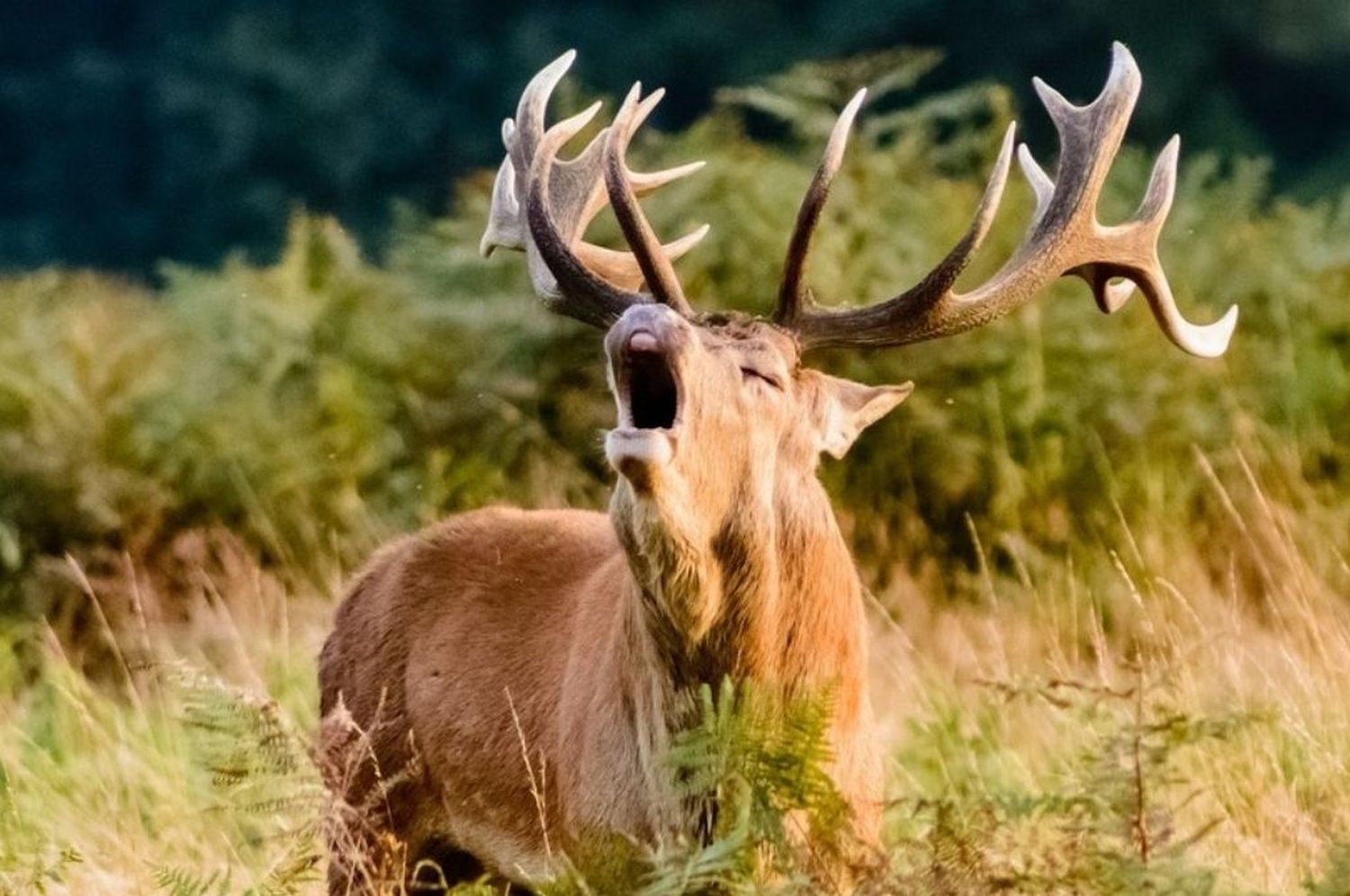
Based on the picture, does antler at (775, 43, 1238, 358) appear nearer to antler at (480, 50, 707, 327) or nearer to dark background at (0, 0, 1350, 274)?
antler at (480, 50, 707, 327)

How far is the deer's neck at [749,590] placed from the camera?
4.93 meters

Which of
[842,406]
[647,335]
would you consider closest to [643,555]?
[647,335]

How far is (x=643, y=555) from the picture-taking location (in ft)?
16.1

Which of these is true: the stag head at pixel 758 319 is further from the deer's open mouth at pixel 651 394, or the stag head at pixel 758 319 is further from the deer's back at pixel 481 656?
the deer's back at pixel 481 656

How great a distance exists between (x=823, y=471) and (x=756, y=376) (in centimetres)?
466

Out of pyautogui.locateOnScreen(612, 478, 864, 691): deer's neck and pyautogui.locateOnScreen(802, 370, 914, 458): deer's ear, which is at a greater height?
pyautogui.locateOnScreen(802, 370, 914, 458): deer's ear

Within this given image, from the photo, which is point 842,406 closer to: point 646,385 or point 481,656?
point 646,385

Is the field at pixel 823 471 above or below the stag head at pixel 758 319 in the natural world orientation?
below

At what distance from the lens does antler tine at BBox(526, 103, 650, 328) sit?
18.0ft

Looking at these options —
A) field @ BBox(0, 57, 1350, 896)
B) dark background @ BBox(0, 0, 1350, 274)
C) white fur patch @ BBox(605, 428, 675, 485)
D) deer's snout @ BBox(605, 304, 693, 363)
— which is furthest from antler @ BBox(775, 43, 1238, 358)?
dark background @ BBox(0, 0, 1350, 274)

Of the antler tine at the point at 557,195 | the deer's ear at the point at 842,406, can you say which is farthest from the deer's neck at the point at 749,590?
the antler tine at the point at 557,195

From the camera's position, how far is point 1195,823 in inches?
235

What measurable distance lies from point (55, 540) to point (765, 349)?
594cm

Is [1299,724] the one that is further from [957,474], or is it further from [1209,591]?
[957,474]
